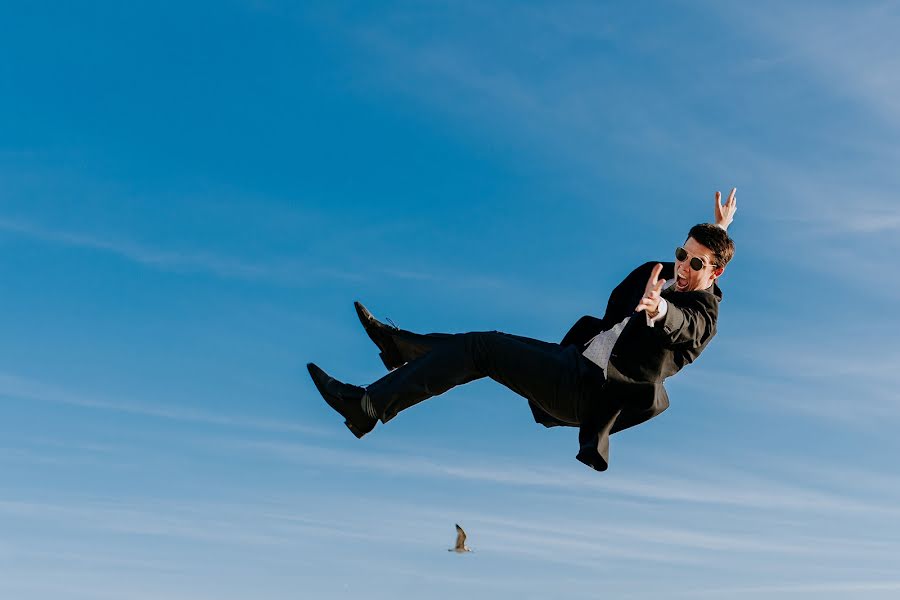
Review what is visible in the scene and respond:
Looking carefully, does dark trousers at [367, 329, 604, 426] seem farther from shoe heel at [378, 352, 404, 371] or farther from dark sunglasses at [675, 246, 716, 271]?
dark sunglasses at [675, 246, 716, 271]

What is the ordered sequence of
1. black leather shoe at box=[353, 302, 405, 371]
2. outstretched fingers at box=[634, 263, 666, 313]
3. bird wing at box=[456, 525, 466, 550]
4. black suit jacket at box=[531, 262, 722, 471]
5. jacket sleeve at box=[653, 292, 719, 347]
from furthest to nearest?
bird wing at box=[456, 525, 466, 550]
black leather shoe at box=[353, 302, 405, 371]
black suit jacket at box=[531, 262, 722, 471]
jacket sleeve at box=[653, 292, 719, 347]
outstretched fingers at box=[634, 263, 666, 313]

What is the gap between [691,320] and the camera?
8578 mm

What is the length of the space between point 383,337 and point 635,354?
7.77ft

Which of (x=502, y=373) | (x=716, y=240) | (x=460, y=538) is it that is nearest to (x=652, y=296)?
(x=716, y=240)

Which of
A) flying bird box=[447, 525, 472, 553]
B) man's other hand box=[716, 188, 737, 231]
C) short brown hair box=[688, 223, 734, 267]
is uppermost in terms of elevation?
man's other hand box=[716, 188, 737, 231]

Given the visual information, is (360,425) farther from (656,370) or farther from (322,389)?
(656,370)

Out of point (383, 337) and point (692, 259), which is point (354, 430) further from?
point (692, 259)

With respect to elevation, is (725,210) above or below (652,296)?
above

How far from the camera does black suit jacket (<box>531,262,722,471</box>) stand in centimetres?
880

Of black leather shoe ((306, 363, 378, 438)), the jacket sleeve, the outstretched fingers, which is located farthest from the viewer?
black leather shoe ((306, 363, 378, 438))

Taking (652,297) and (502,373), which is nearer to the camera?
(652,297)

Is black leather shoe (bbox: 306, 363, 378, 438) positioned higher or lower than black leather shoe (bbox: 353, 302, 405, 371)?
lower

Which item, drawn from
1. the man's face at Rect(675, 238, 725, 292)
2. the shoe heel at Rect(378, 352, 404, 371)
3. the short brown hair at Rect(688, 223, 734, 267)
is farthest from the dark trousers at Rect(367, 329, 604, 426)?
the short brown hair at Rect(688, 223, 734, 267)

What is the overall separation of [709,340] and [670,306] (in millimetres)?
944
